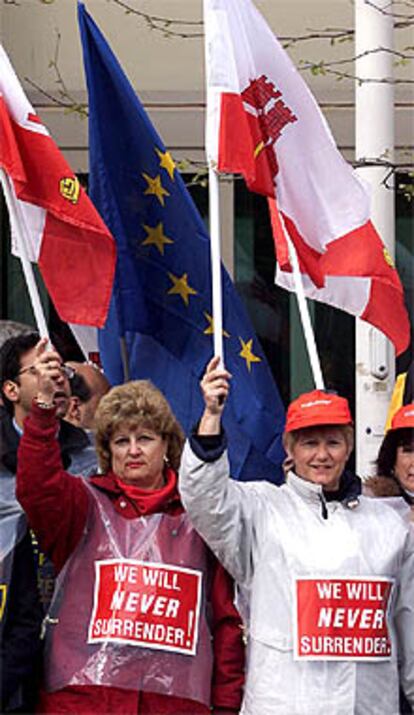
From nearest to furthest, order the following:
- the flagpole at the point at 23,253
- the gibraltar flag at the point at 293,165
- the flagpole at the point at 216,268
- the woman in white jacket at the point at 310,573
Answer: the woman in white jacket at the point at 310,573 → the flagpole at the point at 216,268 → the flagpole at the point at 23,253 → the gibraltar flag at the point at 293,165

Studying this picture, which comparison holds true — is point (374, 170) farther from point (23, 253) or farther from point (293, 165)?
point (23, 253)

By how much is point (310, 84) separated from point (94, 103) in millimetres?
4130

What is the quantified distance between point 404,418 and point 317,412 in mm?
636

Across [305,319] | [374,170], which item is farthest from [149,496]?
[374,170]

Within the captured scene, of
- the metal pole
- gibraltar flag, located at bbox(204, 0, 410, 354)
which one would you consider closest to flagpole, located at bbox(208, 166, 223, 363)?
gibraltar flag, located at bbox(204, 0, 410, 354)

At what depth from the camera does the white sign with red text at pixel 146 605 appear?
5316 millimetres

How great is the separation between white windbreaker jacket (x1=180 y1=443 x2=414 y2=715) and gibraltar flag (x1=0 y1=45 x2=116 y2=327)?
1222mm

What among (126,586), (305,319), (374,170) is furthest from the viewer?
(374,170)

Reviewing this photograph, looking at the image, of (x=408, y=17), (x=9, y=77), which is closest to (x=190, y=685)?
(x=9, y=77)

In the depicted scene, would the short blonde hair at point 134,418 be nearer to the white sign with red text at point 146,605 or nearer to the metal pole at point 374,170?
the white sign with red text at point 146,605

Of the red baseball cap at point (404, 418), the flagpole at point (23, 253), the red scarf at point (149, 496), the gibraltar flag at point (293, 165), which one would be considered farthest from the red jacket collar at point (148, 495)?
the gibraltar flag at point (293, 165)

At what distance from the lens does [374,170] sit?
840 cm

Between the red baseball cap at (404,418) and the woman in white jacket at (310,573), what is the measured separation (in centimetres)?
58

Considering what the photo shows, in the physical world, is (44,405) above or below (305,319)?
below
